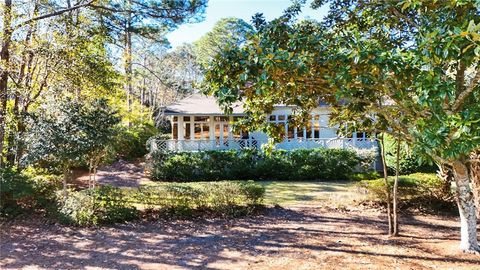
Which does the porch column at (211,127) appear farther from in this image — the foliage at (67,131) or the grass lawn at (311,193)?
the foliage at (67,131)

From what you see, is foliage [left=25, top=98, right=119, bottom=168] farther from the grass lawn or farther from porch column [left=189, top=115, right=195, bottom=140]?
porch column [left=189, top=115, right=195, bottom=140]

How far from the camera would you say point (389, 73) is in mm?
5227

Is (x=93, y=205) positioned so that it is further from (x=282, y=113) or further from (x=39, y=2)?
(x=282, y=113)

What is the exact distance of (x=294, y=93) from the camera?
6156 millimetres

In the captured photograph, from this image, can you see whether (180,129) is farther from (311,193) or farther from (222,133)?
(311,193)

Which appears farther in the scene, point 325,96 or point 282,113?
point 282,113

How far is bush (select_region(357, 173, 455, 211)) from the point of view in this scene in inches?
363

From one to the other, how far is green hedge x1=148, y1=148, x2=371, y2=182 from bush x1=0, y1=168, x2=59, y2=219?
705 centimetres

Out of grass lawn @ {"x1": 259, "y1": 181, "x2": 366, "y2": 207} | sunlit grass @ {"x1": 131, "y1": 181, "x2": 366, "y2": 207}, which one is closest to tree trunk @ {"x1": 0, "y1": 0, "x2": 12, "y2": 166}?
sunlit grass @ {"x1": 131, "y1": 181, "x2": 366, "y2": 207}

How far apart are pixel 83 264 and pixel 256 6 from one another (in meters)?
9.10

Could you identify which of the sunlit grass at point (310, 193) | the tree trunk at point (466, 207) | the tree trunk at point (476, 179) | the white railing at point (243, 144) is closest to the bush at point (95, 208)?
the sunlit grass at point (310, 193)

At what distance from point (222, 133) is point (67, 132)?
531 inches

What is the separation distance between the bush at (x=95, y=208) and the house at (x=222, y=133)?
900cm

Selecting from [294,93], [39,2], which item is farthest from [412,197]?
[39,2]
